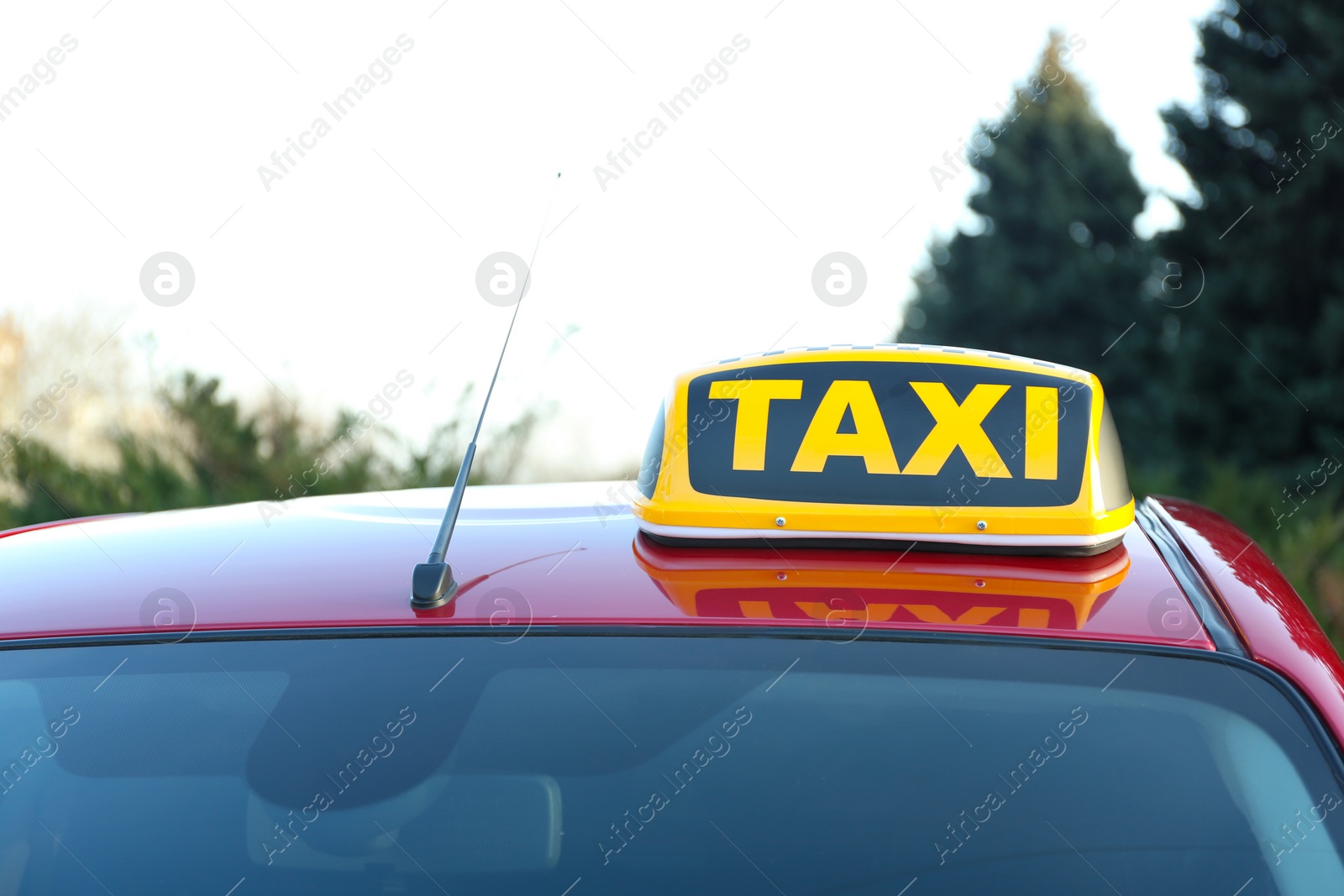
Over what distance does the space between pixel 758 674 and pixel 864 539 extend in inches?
10.2

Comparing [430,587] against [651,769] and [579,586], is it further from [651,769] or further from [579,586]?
[651,769]

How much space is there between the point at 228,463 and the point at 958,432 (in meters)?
7.75

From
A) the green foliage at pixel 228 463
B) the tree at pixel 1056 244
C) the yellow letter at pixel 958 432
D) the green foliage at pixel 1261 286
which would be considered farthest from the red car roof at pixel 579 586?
the tree at pixel 1056 244

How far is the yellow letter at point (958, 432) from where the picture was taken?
139 cm

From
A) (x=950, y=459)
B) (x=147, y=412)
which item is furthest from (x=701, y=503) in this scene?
(x=147, y=412)

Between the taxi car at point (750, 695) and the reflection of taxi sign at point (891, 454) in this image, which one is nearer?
the taxi car at point (750, 695)

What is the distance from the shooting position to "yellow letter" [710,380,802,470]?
1.43 meters

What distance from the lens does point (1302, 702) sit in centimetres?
112

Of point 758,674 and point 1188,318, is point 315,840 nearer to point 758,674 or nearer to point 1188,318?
point 758,674

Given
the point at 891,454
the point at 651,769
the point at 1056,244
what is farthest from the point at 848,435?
the point at 1056,244

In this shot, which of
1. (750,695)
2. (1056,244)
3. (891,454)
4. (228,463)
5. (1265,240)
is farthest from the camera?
(1056,244)

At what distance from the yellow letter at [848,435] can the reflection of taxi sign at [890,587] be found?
0.13m

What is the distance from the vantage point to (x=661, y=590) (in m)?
1.26

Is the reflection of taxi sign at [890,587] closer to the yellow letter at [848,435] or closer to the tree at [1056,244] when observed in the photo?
the yellow letter at [848,435]
